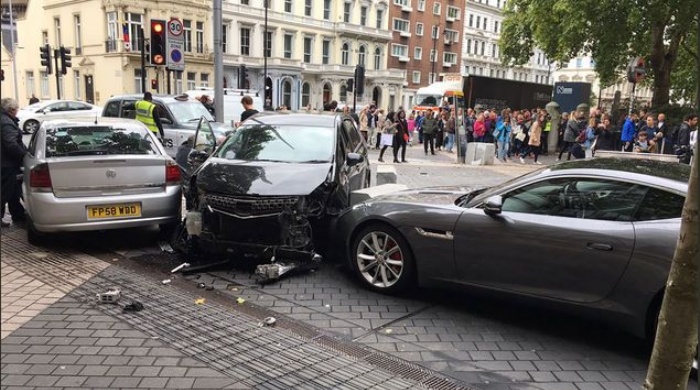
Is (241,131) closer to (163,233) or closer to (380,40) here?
(163,233)

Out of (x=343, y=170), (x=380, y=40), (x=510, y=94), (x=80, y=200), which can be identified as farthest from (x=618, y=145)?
(x=380, y=40)

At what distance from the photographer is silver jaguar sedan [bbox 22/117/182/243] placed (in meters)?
6.26

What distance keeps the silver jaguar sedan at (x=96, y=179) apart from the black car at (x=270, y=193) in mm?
580

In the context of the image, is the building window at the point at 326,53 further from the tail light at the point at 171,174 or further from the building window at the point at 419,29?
the tail light at the point at 171,174

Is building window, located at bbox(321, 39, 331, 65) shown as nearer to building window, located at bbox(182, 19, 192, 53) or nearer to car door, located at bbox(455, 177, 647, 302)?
building window, located at bbox(182, 19, 192, 53)

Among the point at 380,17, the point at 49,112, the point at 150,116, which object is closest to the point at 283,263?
the point at 150,116

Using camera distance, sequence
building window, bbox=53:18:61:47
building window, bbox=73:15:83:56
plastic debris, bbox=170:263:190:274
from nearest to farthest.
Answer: plastic debris, bbox=170:263:190:274 < building window, bbox=73:15:83:56 < building window, bbox=53:18:61:47

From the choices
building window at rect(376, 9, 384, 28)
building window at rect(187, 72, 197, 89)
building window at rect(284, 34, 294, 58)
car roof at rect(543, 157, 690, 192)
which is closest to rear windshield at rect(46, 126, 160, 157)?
car roof at rect(543, 157, 690, 192)

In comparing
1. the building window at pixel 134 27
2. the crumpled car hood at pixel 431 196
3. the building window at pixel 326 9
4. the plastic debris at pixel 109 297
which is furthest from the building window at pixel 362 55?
the plastic debris at pixel 109 297

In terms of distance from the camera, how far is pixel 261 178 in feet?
19.8

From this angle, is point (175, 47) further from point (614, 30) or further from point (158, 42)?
point (614, 30)

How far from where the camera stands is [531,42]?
95.5 ft

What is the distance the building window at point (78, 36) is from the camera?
149 ft

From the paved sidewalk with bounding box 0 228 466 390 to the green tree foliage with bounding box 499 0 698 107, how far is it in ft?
58.8
